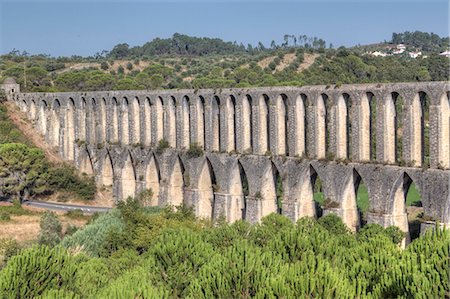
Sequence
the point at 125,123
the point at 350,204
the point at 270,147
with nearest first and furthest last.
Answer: the point at 350,204, the point at 270,147, the point at 125,123

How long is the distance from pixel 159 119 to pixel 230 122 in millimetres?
9586

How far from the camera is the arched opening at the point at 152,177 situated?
Answer: 60547 millimetres

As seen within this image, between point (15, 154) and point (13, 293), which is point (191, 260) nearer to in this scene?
point (13, 293)

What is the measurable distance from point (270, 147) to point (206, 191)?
744 cm

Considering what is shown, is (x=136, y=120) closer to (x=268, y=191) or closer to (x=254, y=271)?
(x=268, y=191)

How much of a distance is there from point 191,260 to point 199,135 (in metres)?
30.3

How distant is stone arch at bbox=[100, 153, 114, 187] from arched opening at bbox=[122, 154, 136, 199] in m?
3.25

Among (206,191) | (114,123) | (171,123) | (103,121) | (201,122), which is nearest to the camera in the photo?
(206,191)

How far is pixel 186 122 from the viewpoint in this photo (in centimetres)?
5750

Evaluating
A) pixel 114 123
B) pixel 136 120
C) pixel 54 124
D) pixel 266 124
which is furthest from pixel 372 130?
pixel 54 124

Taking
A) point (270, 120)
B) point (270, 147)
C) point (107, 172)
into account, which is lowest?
point (107, 172)

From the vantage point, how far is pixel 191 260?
26.2 m

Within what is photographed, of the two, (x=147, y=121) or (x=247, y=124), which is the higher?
(x=147, y=121)

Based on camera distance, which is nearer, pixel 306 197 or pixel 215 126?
pixel 306 197
